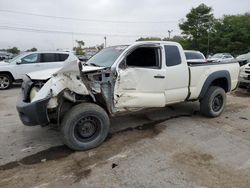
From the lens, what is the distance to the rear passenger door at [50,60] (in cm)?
1184

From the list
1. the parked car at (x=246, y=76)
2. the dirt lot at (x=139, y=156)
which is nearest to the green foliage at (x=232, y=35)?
the parked car at (x=246, y=76)

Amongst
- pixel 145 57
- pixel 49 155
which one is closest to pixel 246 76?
pixel 145 57

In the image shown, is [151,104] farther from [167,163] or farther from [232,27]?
[232,27]

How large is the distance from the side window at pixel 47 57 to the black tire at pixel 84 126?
27.1ft

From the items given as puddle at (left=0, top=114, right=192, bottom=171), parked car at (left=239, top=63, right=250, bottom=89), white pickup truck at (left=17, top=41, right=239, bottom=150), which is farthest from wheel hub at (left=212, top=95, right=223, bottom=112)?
parked car at (left=239, top=63, right=250, bottom=89)

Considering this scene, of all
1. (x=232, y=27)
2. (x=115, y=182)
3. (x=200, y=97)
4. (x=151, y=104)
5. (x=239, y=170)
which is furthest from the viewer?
(x=232, y=27)

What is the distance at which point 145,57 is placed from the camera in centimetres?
538

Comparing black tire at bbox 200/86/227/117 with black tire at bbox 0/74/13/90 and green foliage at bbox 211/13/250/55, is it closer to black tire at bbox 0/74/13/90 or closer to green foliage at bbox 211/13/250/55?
black tire at bbox 0/74/13/90

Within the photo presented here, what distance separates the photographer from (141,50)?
208 inches

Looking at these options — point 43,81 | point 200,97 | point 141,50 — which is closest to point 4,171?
point 43,81

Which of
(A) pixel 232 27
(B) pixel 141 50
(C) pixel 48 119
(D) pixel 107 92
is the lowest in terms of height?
(C) pixel 48 119

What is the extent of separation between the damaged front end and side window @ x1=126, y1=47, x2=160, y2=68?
2.54ft

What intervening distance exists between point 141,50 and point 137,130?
170cm

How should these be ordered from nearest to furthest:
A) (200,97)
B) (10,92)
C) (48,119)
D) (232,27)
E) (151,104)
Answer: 1. (48,119)
2. (151,104)
3. (200,97)
4. (10,92)
5. (232,27)
